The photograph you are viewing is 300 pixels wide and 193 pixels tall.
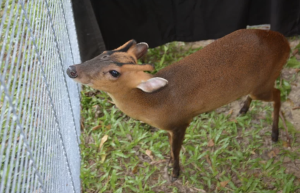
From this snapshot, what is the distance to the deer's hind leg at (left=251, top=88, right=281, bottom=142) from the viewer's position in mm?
3347

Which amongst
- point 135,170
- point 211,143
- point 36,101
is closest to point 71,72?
point 36,101

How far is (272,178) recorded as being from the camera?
10.9 feet

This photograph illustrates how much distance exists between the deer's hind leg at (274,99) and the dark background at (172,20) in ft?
4.06

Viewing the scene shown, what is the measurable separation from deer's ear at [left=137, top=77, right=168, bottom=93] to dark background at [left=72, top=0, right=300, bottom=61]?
161 centimetres

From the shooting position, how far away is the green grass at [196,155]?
3.32m

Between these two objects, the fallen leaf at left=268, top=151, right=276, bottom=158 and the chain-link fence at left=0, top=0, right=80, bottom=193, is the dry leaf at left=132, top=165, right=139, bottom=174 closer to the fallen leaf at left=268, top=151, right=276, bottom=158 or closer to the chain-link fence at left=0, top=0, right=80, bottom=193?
the chain-link fence at left=0, top=0, right=80, bottom=193

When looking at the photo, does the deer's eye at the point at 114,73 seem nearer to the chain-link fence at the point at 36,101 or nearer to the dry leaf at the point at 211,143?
the chain-link fence at the point at 36,101

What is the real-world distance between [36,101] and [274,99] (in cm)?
245

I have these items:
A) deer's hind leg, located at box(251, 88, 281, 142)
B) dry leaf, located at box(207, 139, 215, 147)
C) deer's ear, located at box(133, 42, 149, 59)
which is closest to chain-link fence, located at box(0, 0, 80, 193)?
deer's ear, located at box(133, 42, 149, 59)

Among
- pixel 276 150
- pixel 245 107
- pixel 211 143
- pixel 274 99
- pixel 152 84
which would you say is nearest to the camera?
pixel 152 84

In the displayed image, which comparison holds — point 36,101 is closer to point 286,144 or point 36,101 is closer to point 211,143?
point 211,143

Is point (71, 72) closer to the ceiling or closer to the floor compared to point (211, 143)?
closer to the ceiling

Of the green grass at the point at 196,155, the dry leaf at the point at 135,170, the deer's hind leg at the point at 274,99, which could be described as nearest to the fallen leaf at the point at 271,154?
the green grass at the point at 196,155

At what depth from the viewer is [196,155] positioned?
11.6 ft
